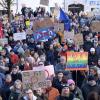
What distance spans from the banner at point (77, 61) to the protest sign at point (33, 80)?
89.0 inches

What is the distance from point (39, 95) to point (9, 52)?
7201 mm

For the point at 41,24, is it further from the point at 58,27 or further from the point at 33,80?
the point at 33,80

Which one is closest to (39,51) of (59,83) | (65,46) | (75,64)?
(65,46)

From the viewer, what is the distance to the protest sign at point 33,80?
12.9m

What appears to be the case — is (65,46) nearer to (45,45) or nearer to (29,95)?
(45,45)

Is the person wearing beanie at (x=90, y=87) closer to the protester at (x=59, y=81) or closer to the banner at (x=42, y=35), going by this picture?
the protester at (x=59, y=81)

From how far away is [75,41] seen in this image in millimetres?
20641

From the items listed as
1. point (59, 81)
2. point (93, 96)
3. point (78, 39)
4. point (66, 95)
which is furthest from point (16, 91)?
point (78, 39)

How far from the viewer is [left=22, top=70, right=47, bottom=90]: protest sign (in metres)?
12.9

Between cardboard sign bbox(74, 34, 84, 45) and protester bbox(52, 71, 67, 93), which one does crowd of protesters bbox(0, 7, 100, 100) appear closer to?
protester bbox(52, 71, 67, 93)

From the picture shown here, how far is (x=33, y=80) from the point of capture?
12945mm

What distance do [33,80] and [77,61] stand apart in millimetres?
2667

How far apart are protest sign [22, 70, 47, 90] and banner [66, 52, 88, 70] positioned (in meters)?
2.26

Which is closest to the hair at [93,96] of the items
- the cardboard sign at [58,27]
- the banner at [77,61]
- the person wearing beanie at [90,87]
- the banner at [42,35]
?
the person wearing beanie at [90,87]
